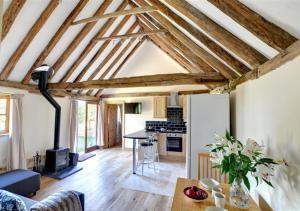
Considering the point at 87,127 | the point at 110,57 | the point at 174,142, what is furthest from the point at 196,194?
the point at 87,127

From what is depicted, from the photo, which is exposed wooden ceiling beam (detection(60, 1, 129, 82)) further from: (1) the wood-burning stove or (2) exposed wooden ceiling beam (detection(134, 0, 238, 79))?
(2) exposed wooden ceiling beam (detection(134, 0, 238, 79))

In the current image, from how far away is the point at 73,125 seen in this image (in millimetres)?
6375

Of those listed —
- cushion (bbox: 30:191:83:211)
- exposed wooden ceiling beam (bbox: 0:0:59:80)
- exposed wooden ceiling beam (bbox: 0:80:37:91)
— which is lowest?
cushion (bbox: 30:191:83:211)

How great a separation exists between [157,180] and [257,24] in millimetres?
3863

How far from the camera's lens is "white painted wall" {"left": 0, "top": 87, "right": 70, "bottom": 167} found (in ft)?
14.8

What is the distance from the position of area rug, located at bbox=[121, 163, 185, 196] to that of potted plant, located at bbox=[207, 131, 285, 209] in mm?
2248

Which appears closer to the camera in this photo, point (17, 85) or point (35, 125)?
point (17, 85)

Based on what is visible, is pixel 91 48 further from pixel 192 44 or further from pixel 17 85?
pixel 192 44

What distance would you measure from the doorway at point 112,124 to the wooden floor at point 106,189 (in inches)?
101

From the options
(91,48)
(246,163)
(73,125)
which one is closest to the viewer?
(246,163)

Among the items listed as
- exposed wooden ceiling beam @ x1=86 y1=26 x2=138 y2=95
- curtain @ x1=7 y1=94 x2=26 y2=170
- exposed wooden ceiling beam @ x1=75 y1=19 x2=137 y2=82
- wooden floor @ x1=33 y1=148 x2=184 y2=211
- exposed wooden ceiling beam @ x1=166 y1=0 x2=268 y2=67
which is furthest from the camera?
exposed wooden ceiling beam @ x1=86 y1=26 x2=138 y2=95

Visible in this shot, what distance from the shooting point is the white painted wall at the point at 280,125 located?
1514 mm

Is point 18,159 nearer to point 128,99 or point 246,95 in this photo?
point 128,99

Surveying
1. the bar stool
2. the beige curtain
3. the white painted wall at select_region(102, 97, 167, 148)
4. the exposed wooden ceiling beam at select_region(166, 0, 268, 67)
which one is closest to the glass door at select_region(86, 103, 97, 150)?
the beige curtain
